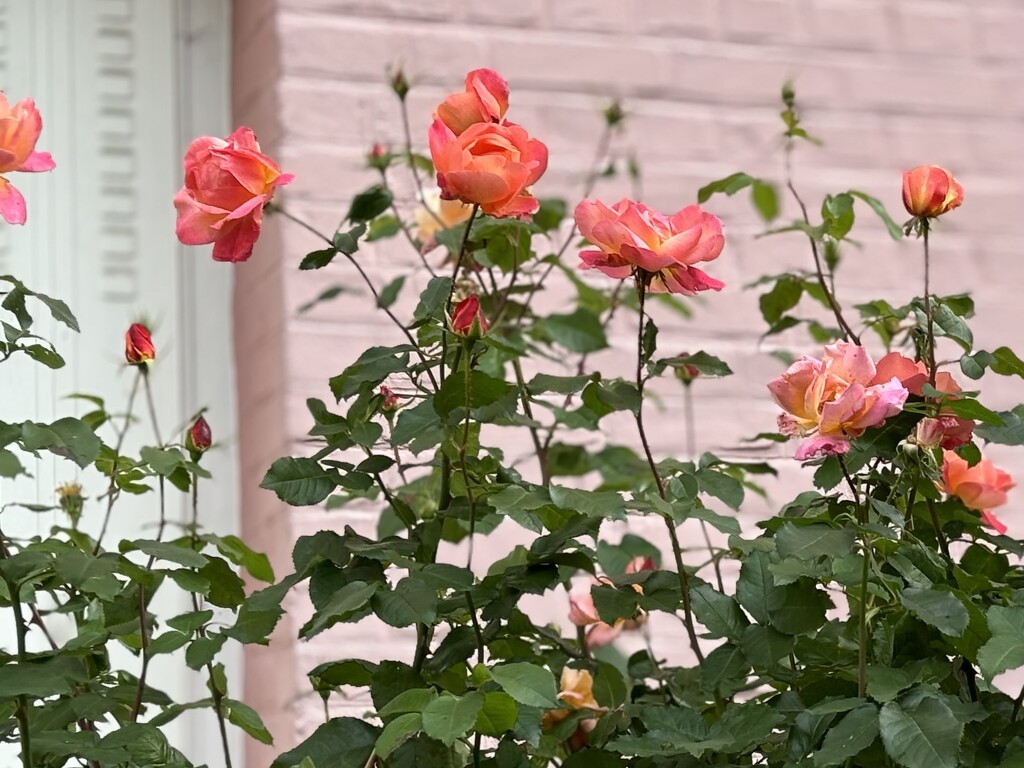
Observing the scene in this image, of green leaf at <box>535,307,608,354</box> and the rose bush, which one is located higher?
green leaf at <box>535,307,608,354</box>

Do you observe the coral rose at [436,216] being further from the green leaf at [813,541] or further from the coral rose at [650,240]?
the green leaf at [813,541]

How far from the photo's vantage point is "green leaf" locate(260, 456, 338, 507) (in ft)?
2.70

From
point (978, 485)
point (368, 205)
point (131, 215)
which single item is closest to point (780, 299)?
point (978, 485)

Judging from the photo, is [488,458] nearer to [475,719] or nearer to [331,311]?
[475,719]

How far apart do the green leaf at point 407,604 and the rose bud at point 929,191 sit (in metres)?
0.35

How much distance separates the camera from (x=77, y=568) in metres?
0.78

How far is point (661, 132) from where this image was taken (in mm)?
1796

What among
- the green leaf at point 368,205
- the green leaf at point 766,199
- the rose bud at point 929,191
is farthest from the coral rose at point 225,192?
the green leaf at point 766,199

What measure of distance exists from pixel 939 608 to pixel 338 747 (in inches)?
12.7

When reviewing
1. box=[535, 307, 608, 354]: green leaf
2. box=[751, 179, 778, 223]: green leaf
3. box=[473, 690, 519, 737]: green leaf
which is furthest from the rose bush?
box=[751, 179, 778, 223]: green leaf

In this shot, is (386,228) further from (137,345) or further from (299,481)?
(299,481)

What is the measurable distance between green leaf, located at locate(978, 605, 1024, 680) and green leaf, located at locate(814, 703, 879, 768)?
59 millimetres

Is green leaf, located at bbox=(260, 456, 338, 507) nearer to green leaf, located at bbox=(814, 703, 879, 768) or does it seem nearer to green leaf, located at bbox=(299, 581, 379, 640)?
green leaf, located at bbox=(299, 581, 379, 640)

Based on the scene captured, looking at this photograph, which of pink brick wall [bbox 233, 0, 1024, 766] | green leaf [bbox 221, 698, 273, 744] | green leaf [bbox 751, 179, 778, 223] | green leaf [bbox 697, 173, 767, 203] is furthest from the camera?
pink brick wall [bbox 233, 0, 1024, 766]
